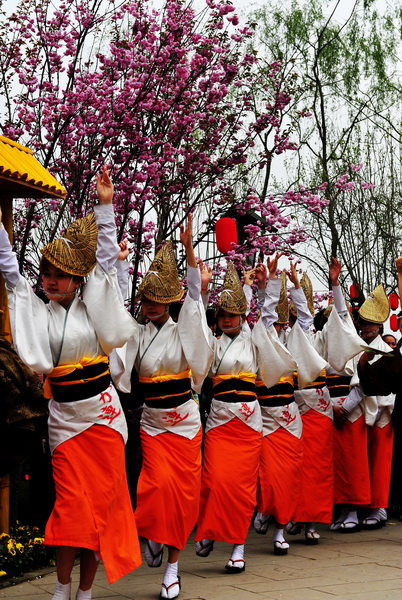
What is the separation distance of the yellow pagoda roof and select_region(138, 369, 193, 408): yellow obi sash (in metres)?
1.62

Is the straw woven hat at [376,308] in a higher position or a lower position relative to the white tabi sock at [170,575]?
higher

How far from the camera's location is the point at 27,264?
895cm

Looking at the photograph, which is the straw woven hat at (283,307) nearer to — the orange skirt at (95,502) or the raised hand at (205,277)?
the raised hand at (205,277)

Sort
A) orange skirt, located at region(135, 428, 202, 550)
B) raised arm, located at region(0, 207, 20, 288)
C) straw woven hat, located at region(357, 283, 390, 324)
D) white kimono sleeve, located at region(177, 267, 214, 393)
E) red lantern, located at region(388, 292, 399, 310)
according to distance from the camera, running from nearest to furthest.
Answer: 1. raised arm, located at region(0, 207, 20, 288)
2. orange skirt, located at region(135, 428, 202, 550)
3. white kimono sleeve, located at region(177, 267, 214, 393)
4. straw woven hat, located at region(357, 283, 390, 324)
5. red lantern, located at region(388, 292, 399, 310)

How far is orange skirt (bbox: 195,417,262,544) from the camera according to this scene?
605 centimetres

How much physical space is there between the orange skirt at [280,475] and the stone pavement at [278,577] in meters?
0.37

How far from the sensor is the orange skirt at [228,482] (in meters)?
6.05

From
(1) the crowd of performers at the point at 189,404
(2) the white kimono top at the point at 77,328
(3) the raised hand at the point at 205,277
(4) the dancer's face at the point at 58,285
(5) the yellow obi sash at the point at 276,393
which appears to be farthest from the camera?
(5) the yellow obi sash at the point at 276,393

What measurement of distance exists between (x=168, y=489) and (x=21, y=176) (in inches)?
93.2

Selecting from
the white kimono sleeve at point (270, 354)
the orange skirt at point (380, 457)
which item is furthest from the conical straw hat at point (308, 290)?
the orange skirt at point (380, 457)

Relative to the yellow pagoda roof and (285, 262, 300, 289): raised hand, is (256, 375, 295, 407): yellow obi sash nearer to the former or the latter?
(285, 262, 300, 289): raised hand

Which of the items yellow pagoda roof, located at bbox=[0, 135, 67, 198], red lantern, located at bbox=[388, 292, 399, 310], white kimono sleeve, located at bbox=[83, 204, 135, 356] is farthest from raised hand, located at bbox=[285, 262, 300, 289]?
red lantern, located at bbox=[388, 292, 399, 310]

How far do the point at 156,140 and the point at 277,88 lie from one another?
3262 millimetres

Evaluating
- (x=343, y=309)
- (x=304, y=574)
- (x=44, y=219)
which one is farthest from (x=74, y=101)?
(x=304, y=574)
